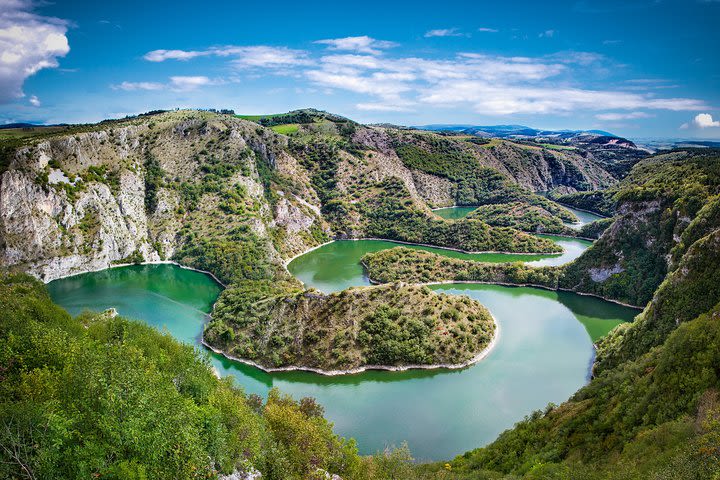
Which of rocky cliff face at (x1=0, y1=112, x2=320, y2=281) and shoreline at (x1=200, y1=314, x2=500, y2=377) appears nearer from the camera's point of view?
shoreline at (x1=200, y1=314, x2=500, y2=377)

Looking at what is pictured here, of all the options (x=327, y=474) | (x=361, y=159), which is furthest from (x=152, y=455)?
(x=361, y=159)

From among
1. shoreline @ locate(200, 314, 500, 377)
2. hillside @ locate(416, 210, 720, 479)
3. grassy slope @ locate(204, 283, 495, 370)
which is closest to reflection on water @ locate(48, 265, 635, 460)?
shoreline @ locate(200, 314, 500, 377)

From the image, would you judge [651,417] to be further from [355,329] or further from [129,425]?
[355,329]

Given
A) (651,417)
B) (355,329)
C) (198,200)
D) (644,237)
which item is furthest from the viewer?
(198,200)

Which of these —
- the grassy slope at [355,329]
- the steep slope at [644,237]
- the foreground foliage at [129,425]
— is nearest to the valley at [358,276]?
the grassy slope at [355,329]

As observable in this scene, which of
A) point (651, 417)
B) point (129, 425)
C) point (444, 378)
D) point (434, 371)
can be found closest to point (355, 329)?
point (434, 371)

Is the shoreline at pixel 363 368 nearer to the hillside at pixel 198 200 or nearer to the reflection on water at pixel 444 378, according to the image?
the reflection on water at pixel 444 378

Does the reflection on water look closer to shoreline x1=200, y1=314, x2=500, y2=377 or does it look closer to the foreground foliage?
shoreline x1=200, y1=314, x2=500, y2=377
